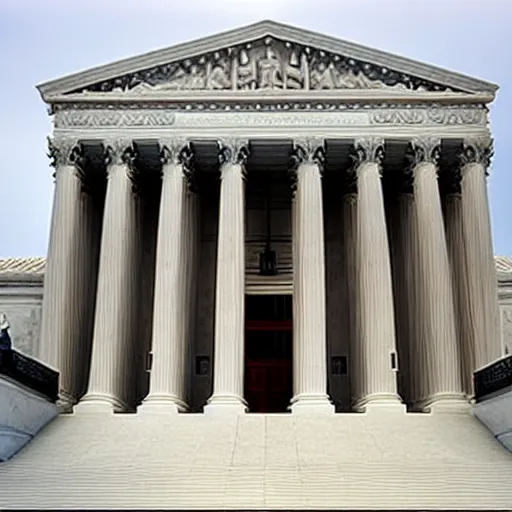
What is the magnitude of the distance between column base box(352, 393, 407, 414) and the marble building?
0.08 meters

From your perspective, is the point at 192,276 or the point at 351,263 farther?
the point at 351,263

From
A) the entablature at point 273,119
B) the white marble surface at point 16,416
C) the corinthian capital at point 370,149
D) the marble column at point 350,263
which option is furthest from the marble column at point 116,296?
the marble column at point 350,263

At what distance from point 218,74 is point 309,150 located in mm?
4535

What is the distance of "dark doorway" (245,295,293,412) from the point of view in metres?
33.8

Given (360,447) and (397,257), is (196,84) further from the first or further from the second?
(360,447)

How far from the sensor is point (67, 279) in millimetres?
29672

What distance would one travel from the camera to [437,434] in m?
24.0

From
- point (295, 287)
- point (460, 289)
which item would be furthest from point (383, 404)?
point (460, 289)

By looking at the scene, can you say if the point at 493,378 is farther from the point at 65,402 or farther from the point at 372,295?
the point at 65,402

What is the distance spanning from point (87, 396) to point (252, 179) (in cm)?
1157

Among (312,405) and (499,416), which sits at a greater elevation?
(312,405)

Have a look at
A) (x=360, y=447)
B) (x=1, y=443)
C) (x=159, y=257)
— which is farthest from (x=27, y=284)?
(x=360, y=447)

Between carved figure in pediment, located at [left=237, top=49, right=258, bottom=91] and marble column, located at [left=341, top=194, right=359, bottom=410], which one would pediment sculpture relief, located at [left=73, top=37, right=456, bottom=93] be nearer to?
carved figure in pediment, located at [left=237, top=49, right=258, bottom=91]

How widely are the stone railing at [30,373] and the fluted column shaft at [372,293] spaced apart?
10131 millimetres
